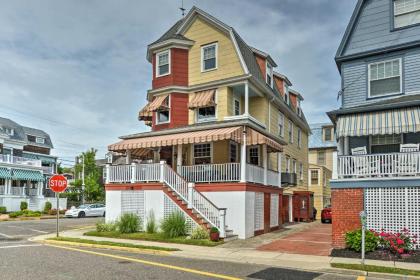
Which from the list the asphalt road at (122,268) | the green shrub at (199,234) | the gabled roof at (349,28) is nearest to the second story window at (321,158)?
the gabled roof at (349,28)

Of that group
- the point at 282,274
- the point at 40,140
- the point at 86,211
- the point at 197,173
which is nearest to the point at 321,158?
the point at 86,211

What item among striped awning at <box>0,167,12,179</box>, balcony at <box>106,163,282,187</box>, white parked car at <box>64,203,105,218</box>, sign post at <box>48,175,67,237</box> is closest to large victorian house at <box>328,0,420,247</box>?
balcony at <box>106,163,282,187</box>

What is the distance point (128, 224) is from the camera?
808 inches

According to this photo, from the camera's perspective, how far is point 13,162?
152 ft

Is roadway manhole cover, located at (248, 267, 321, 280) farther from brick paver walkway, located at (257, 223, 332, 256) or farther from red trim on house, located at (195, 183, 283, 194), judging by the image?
red trim on house, located at (195, 183, 283, 194)

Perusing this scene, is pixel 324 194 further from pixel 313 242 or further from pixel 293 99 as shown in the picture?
pixel 313 242

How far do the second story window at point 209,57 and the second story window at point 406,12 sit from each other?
10.6 metres

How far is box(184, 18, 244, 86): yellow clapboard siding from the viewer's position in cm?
2373

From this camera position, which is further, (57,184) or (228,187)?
(57,184)

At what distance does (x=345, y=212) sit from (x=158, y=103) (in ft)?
45.9

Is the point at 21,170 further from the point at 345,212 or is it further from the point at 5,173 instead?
the point at 345,212

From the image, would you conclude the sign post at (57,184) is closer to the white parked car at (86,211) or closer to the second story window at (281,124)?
the second story window at (281,124)

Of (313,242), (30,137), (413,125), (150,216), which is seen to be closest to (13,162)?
(30,137)

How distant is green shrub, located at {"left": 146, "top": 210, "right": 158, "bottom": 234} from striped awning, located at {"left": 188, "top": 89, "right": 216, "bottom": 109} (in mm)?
7173
